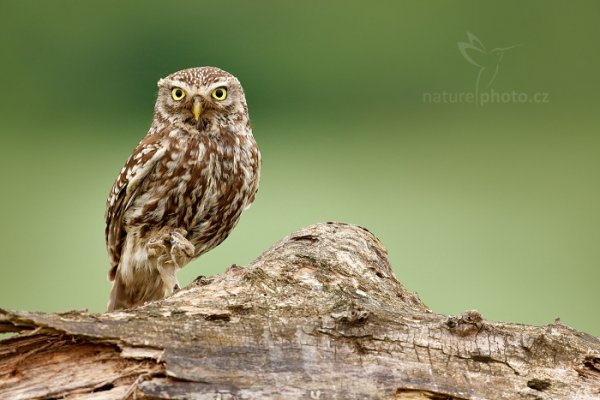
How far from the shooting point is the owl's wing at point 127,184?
128 inches

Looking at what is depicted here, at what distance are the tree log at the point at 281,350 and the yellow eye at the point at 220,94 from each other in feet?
3.55

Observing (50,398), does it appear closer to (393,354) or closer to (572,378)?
(393,354)

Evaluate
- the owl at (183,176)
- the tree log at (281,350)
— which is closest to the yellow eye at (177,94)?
the owl at (183,176)

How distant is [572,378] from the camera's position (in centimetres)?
209

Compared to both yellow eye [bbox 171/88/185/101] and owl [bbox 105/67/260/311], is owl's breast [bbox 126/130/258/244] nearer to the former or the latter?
owl [bbox 105/67/260/311]

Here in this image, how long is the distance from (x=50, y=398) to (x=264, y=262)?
2.73 ft

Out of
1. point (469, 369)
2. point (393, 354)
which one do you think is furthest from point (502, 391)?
point (393, 354)

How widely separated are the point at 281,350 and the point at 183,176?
1.36m

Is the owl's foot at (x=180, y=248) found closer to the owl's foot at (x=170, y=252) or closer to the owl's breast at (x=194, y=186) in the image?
the owl's foot at (x=170, y=252)

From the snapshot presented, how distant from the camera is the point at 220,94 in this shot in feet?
10.8

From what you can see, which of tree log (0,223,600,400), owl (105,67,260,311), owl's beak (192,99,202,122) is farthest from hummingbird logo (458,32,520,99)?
tree log (0,223,600,400)

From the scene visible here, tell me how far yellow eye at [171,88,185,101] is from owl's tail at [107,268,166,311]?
74cm

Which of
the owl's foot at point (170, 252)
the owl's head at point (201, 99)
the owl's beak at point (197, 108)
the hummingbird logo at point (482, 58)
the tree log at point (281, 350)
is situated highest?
the hummingbird logo at point (482, 58)

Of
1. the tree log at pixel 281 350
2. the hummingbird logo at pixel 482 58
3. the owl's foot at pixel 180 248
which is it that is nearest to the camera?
the tree log at pixel 281 350
